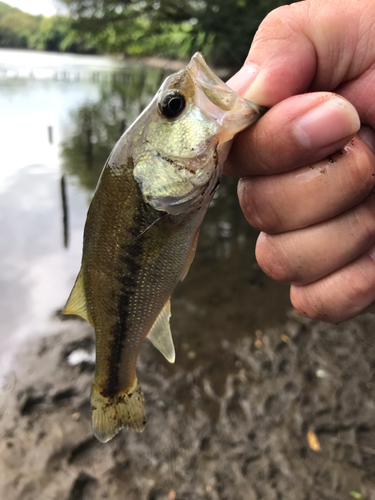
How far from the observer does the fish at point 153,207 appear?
157cm

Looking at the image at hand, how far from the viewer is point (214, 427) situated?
4.54 metres

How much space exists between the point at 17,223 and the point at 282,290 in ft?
29.4

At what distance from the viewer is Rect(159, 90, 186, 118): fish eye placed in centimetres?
160

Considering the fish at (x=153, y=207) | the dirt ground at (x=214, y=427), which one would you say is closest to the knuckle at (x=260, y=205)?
the fish at (x=153, y=207)

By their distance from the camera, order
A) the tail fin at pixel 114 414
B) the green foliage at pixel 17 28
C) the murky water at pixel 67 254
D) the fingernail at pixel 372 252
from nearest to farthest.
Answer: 1. the fingernail at pixel 372 252
2. the tail fin at pixel 114 414
3. the murky water at pixel 67 254
4. the green foliage at pixel 17 28

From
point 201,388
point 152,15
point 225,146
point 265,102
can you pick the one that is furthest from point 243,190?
point 152,15

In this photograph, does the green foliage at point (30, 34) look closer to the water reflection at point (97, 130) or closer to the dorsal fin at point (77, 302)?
the water reflection at point (97, 130)

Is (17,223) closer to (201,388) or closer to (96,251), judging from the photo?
(201,388)

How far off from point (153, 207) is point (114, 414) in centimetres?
152

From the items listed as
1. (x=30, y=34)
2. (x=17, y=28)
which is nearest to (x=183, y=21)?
(x=30, y=34)

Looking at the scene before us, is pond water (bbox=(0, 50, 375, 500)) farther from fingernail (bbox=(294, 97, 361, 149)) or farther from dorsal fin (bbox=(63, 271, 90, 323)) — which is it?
fingernail (bbox=(294, 97, 361, 149))

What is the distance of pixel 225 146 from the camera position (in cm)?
164

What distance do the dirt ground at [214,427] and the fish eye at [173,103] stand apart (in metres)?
4.08

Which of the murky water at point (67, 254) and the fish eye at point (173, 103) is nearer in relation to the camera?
the fish eye at point (173, 103)
